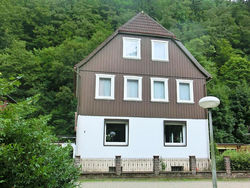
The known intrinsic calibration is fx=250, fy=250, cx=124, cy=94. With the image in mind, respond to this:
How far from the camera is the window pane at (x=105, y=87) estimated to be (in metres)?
16.9

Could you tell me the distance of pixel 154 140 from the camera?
54.4ft

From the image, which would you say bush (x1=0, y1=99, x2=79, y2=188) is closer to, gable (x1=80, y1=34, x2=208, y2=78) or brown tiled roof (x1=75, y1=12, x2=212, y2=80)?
gable (x1=80, y1=34, x2=208, y2=78)

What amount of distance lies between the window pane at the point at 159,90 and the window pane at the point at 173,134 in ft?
7.14

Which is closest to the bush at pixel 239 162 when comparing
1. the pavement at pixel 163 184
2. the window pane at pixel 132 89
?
the pavement at pixel 163 184

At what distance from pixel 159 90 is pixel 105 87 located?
12.7 feet

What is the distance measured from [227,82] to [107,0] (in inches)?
1133

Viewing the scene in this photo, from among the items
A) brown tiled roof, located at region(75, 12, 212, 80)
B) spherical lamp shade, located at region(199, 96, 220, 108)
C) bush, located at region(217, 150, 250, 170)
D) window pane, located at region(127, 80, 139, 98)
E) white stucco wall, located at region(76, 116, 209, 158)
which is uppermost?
brown tiled roof, located at region(75, 12, 212, 80)

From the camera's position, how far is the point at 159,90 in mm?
17797

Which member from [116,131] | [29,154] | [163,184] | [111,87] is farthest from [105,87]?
[29,154]

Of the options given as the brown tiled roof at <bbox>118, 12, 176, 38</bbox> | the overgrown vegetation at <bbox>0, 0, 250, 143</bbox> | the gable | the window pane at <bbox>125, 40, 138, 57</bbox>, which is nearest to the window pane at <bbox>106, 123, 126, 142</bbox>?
the gable

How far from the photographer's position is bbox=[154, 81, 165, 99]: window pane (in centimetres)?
1767

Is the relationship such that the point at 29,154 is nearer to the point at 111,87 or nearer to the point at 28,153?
the point at 28,153

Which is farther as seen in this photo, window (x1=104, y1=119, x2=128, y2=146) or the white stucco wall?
window (x1=104, y1=119, x2=128, y2=146)

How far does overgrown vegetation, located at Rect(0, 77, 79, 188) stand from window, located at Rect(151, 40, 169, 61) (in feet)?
47.7
